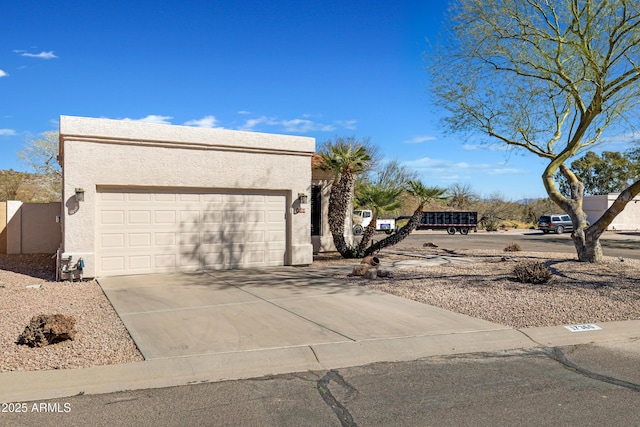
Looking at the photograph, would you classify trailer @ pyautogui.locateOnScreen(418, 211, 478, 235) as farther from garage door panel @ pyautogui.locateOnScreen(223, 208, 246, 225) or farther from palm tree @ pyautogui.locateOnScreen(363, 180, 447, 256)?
garage door panel @ pyautogui.locateOnScreen(223, 208, 246, 225)

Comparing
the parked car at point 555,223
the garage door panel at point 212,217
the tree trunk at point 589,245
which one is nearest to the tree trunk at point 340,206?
the garage door panel at point 212,217

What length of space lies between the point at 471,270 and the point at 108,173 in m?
9.32

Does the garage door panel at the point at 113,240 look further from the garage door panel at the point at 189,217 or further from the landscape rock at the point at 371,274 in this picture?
the landscape rock at the point at 371,274

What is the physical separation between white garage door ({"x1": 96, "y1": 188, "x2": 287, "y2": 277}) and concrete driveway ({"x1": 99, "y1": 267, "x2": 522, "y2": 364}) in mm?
965

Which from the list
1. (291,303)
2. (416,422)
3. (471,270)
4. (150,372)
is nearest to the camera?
(416,422)

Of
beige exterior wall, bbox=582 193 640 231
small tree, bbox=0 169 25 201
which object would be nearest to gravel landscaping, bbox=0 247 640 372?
small tree, bbox=0 169 25 201

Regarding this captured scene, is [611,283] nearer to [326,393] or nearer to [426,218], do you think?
[326,393]

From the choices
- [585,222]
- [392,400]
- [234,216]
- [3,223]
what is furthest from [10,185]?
[392,400]

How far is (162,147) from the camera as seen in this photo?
13445 mm

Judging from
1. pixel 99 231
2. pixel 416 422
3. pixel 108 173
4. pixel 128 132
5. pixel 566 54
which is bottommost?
pixel 416 422

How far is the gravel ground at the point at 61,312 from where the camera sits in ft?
20.5

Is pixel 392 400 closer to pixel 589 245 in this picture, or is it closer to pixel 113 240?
pixel 113 240

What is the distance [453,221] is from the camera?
40406 millimetres

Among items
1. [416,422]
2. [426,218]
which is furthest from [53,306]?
[426,218]
